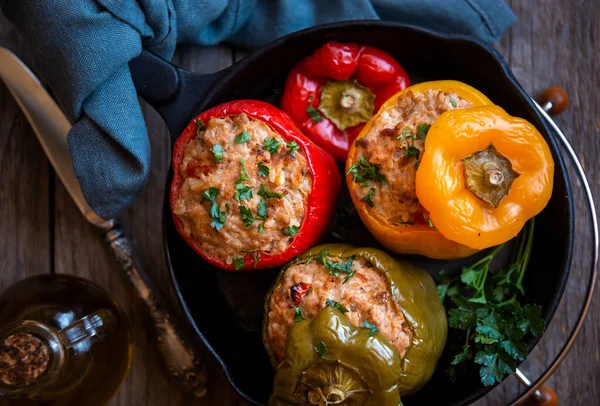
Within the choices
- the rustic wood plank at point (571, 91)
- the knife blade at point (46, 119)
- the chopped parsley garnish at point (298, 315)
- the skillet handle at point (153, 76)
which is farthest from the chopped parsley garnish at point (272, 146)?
the rustic wood plank at point (571, 91)

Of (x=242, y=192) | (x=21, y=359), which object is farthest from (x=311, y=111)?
(x=21, y=359)

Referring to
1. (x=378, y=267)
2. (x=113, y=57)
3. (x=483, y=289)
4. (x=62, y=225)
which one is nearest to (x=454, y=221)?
(x=378, y=267)

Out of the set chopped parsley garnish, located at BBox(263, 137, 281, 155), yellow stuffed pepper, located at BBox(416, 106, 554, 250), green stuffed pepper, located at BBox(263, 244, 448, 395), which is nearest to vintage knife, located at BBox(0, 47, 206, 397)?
green stuffed pepper, located at BBox(263, 244, 448, 395)

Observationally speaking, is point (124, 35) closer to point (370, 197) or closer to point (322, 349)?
point (370, 197)

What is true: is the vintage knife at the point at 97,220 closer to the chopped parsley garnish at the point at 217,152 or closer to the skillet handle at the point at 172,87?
the skillet handle at the point at 172,87

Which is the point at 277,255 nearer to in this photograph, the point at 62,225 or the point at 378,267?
the point at 378,267

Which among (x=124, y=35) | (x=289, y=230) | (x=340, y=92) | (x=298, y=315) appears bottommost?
(x=298, y=315)
